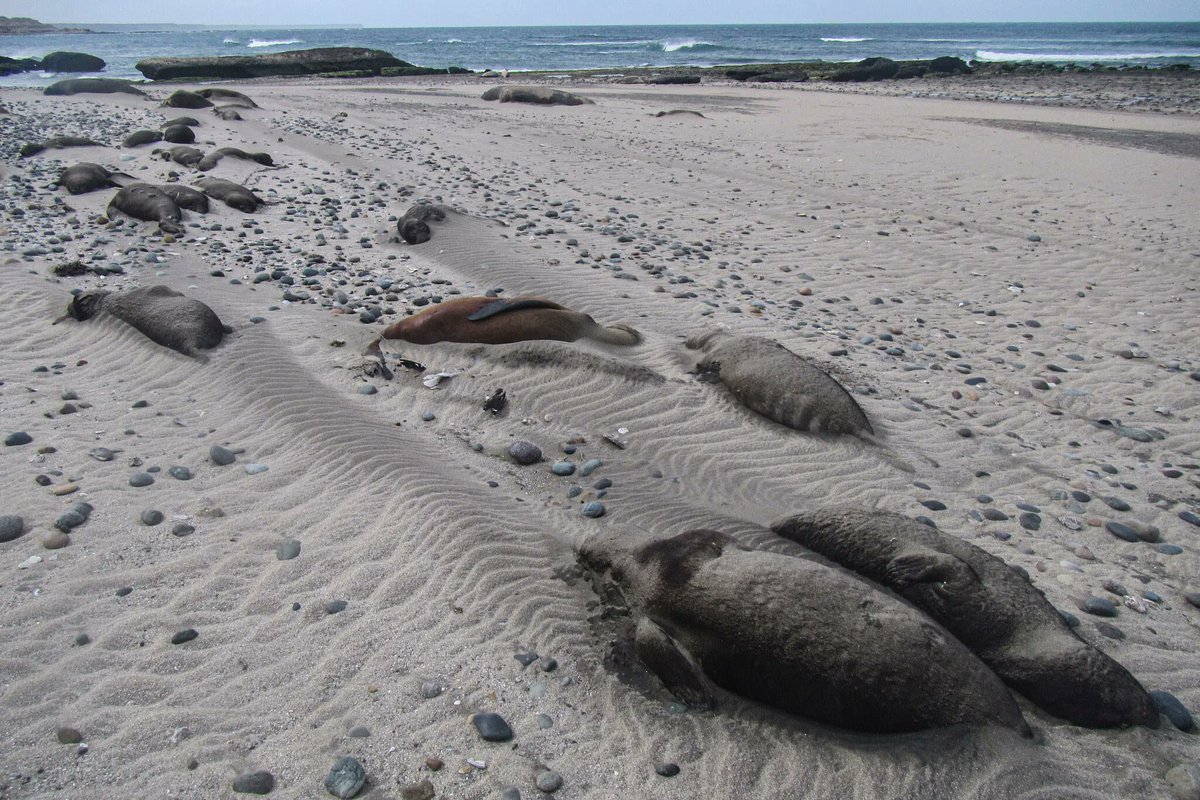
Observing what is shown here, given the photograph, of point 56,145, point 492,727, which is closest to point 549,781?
point 492,727

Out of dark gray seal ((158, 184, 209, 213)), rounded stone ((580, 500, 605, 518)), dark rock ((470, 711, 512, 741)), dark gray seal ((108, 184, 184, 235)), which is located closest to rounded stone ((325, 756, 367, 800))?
dark rock ((470, 711, 512, 741))

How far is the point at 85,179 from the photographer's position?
10.6 meters

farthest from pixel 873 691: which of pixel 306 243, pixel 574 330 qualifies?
pixel 306 243

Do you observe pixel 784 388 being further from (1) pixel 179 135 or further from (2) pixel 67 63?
Result: (2) pixel 67 63

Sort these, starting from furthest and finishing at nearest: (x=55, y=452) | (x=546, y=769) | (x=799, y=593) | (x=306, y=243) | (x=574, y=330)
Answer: (x=306, y=243)
(x=574, y=330)
(x=55, y=452)
(x=799, y=593)
(x=546, y=769)

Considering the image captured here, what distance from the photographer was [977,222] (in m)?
10.5

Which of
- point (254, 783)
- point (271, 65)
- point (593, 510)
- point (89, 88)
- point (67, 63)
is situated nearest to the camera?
point (254, 783)

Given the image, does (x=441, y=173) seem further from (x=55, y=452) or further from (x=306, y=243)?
(x=55, y=452)

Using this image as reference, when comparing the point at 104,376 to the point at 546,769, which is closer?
the point at 546,769

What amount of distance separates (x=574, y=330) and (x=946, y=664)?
158 inches

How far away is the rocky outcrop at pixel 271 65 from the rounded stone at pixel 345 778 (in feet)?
123

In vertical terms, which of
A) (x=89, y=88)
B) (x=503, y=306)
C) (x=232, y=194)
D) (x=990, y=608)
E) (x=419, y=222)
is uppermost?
(x=89, y=88)

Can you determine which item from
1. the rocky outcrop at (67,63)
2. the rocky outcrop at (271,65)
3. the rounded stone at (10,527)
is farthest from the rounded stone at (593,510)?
the rocky outcrop at (67,63)

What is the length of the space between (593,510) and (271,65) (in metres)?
39.9
